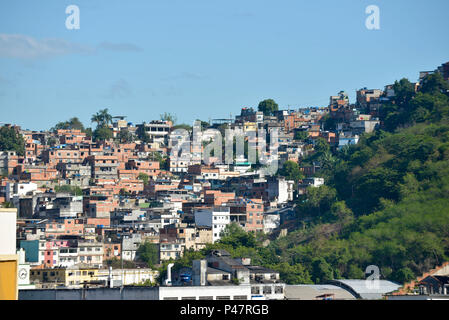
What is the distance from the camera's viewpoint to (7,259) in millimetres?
4723

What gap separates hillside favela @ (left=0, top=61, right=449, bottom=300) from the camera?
101 feet

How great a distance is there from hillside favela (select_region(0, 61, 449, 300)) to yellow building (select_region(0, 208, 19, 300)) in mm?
12915

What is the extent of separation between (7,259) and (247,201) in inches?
1594

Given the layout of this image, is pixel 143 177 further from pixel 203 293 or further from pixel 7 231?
pixel 7 231

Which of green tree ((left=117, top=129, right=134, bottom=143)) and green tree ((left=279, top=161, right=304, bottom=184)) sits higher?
green tree ((left=117, top=129, right=134, bottom=143))

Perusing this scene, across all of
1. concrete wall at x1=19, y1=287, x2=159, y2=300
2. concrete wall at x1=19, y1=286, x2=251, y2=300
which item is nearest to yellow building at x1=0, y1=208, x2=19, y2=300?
concrete wall at x1=19, y1=286, x2=251, y2=300

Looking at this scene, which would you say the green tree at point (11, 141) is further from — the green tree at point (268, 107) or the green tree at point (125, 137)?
the green tree at point (268, 107)

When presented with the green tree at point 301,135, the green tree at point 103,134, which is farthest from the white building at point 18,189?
the green tree at point 301,135

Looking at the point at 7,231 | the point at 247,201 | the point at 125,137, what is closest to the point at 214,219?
the point at 247,201

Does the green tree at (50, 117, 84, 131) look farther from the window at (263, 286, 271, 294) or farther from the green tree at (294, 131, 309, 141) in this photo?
the window at (263, 286, 271, 294)

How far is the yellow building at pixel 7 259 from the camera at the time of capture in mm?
4715
